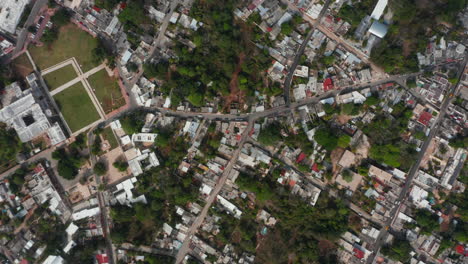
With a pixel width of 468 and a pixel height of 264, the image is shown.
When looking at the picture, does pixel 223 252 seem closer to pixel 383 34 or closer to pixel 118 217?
pixel 118 217

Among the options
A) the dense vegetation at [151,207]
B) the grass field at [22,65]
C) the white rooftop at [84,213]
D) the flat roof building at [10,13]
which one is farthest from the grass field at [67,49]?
the white rooftop at [84,213]

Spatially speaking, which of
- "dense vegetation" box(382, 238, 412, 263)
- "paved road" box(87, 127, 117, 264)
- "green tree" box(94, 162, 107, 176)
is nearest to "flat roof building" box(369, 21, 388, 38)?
"dense vegetation" box(382, 238, 412, 263)

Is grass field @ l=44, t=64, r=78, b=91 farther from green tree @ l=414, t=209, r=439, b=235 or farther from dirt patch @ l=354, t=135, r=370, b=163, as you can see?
green tree @ l=414, t=209, r=439, b=235

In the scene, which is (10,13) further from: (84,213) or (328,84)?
(328,84)

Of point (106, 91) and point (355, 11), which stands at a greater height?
point (355, 11)

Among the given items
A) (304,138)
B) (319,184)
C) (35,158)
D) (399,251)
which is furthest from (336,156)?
(35,158)

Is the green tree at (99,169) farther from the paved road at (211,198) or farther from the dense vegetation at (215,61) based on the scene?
the paved road at (211,198)

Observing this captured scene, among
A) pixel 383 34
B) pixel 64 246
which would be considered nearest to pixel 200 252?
pixel 64 246

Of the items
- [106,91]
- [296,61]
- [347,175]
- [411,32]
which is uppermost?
[411,32]

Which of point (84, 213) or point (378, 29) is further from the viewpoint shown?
point (84, 213)
